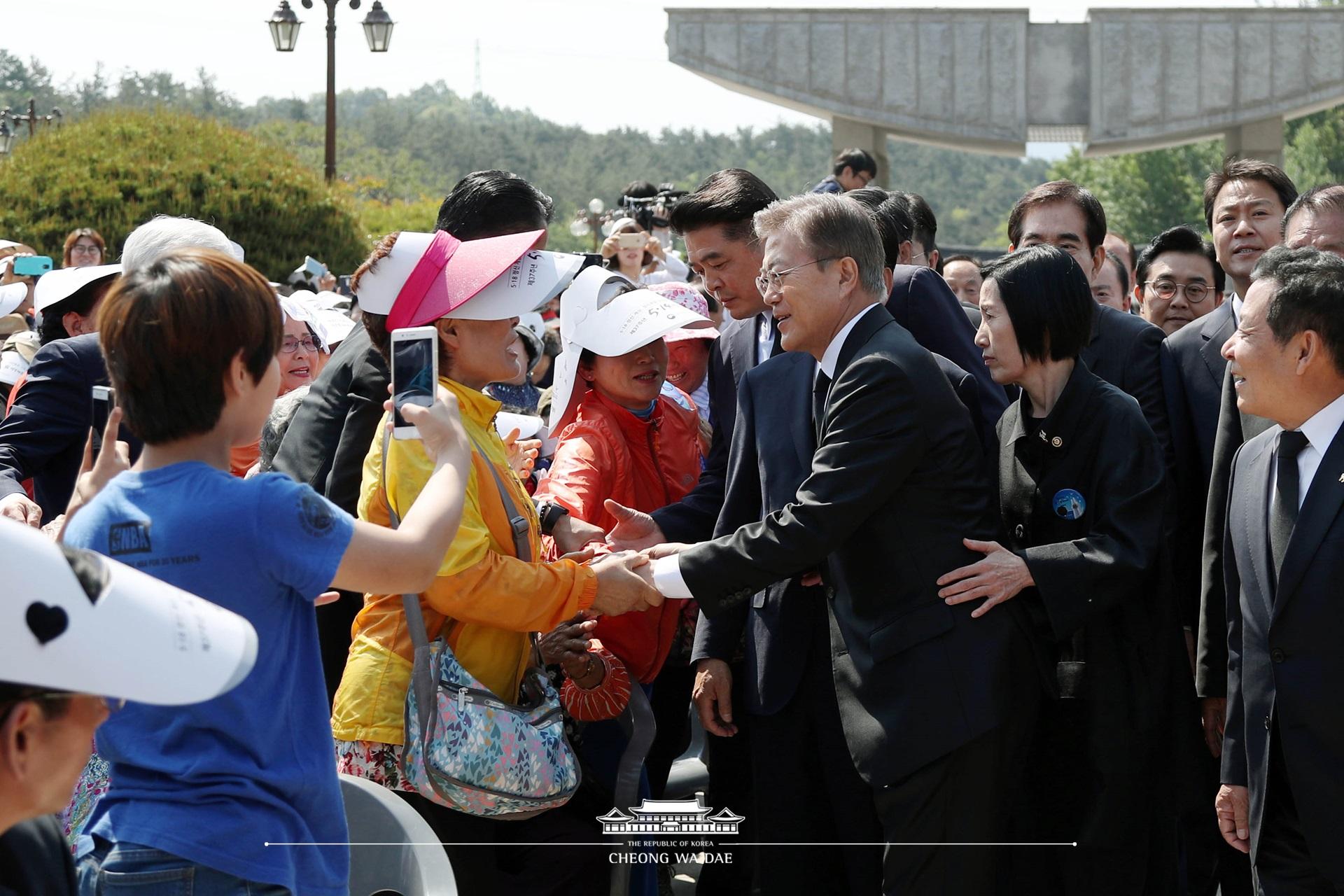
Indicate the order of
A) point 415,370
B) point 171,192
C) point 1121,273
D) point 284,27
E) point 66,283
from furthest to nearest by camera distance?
point 171,192 < point 284,27 < point 1121,273 < point 66,283 < point 415,370

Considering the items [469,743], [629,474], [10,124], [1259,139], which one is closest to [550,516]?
[629,474]

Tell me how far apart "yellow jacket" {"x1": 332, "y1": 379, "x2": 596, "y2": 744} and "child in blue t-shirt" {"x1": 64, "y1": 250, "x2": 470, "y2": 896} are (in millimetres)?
903

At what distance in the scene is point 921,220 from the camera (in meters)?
6.44

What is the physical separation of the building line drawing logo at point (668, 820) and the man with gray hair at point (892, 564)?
2.13ft

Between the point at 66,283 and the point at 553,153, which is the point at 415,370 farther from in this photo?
the point at 553,153

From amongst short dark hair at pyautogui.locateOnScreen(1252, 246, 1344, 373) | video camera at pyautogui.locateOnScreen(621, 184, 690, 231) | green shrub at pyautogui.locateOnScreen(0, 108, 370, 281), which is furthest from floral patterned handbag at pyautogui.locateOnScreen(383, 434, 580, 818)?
green shrub at pyautogui.locateOnScreen(0, 108, 370, 281)

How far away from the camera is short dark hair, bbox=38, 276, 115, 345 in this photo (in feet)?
14.1

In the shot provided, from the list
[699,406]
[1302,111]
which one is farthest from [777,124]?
[699,406]

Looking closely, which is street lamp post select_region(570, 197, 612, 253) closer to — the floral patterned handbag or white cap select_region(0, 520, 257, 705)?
the floral patterned handbag

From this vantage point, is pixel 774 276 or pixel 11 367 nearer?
pixel 774 276

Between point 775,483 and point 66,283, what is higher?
point 66,283

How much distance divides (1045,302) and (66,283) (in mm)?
2980

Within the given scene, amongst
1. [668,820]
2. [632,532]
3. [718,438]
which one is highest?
[718,438]

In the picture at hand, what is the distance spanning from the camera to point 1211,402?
4418mm
